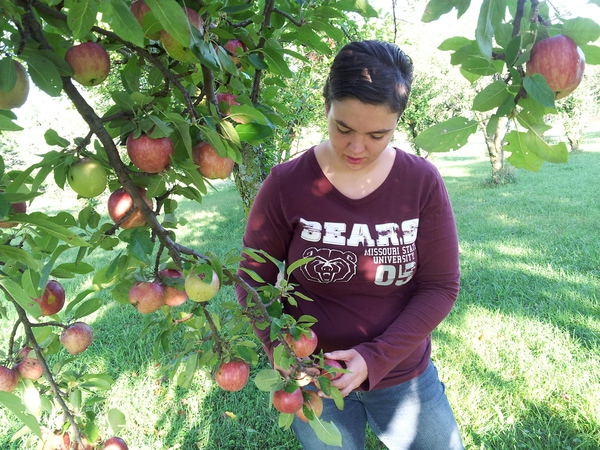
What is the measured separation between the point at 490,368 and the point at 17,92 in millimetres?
2924

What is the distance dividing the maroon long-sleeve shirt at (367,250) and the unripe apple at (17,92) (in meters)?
0.89

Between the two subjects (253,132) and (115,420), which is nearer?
(253,132)

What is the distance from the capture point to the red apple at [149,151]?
85 centimetres

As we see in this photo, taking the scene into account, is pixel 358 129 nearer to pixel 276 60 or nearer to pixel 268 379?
pixel 276 60

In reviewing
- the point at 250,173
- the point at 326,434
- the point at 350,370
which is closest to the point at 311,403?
the point at 326,434

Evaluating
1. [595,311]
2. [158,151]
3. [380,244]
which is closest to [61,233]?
[158,151]

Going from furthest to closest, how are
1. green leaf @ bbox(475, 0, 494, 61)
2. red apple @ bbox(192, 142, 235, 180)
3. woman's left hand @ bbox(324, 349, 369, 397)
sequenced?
woman's left hand @ bbox(324, 349, 369, 397), red apple @ bbox(192, 142, 235, 180), green leaf @ bbox(475, 0, 494, 61)

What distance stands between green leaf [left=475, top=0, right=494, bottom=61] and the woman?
2.81 ft

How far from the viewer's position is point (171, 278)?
1085 millimetres

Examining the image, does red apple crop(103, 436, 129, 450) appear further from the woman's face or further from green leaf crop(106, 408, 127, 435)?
the woman's face

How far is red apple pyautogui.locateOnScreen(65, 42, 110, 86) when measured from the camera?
0.88 m

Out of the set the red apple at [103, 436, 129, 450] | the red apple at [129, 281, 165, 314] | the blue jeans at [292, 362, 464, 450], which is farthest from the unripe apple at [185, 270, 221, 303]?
the blue jeans at [292, 362, 464, 450]

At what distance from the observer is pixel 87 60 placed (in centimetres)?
88

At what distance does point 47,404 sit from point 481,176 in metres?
12.0
